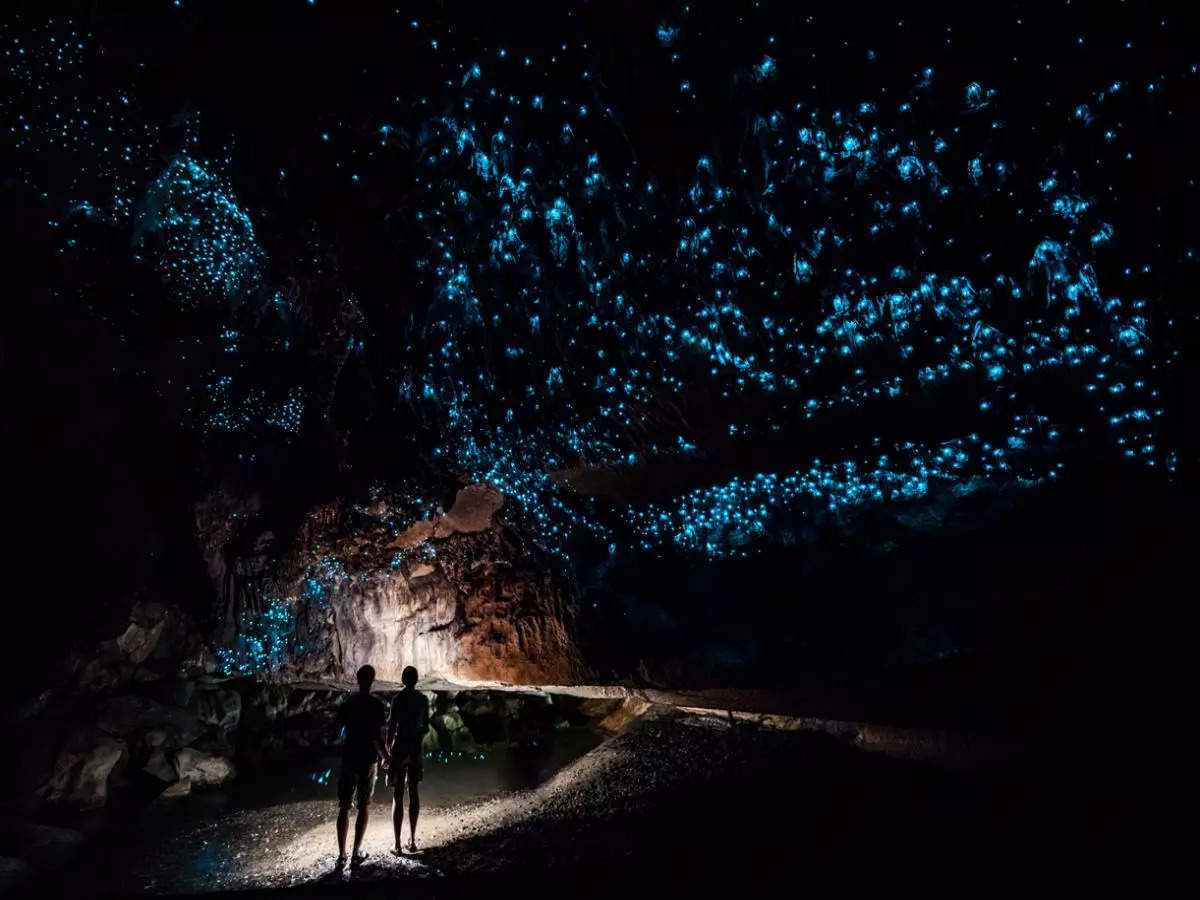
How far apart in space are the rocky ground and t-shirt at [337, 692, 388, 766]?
0.83 metres

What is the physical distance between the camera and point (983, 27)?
3178 mm

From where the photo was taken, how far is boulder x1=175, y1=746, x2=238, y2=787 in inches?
396

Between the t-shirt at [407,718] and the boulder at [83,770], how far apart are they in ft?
23.7

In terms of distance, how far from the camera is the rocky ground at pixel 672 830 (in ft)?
9.70

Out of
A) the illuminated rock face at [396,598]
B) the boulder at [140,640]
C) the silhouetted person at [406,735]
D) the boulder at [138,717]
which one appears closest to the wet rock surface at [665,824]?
the silhouetted person at [406,735]

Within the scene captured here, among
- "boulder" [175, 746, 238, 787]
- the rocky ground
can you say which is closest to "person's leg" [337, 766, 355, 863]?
the rocky ground

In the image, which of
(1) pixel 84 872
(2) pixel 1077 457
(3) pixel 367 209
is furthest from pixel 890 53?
(1) pixel 84 872

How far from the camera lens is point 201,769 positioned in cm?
1023

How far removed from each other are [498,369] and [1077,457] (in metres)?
5.11

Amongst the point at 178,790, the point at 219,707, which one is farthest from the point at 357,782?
the point at 219,707

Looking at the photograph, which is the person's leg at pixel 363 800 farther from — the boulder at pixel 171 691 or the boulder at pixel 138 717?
the boulder at pixel 171 691

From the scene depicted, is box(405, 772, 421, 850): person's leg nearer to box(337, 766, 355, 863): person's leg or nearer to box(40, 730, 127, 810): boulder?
box(337, 766, 355, 863): person's leg

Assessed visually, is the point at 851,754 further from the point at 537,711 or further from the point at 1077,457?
the point at 537,711

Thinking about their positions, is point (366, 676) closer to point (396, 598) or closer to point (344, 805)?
point (344, 805)
